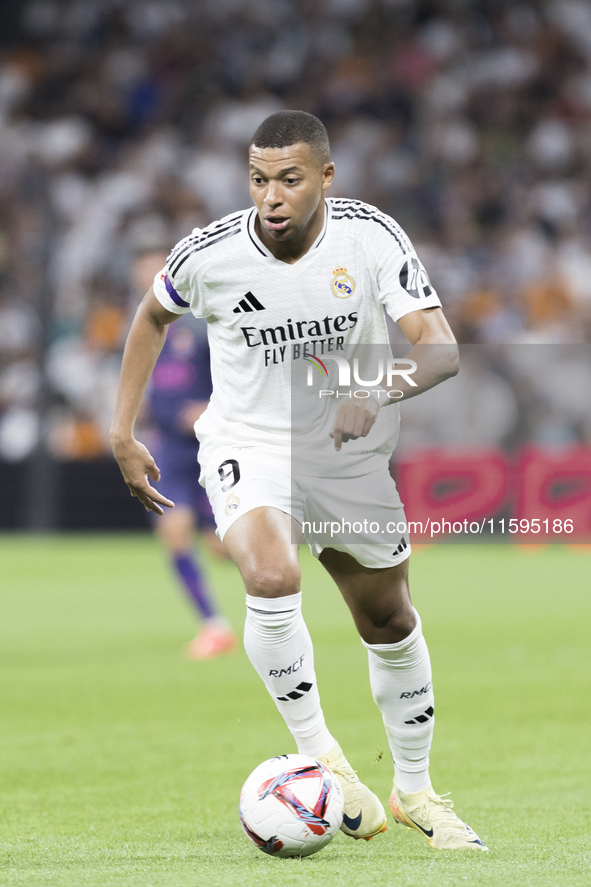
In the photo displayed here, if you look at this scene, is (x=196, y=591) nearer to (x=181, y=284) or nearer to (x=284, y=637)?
(x=181, y=284)

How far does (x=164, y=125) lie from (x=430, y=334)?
49.5 ft

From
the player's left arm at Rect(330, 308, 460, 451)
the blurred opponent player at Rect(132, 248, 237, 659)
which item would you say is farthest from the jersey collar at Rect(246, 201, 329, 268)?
the blurred opponent player at Rect(132, 248, 237, 659)

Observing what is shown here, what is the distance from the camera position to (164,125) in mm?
18000

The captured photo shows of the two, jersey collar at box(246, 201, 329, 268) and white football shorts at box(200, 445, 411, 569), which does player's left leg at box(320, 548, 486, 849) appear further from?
jersey collar at box(246, 201, 329, 268)

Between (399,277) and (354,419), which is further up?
(399,277)

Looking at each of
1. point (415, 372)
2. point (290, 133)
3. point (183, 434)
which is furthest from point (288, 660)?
point (183, 434)

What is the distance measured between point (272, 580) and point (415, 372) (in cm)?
69

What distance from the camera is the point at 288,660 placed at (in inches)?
145

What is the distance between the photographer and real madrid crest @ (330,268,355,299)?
3.88 metres

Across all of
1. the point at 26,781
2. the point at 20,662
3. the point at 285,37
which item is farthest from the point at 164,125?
the point at 26,781

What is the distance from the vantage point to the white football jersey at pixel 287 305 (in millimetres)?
3883

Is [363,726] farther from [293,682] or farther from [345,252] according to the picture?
[345,252]

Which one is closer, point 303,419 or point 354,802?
point 354,802

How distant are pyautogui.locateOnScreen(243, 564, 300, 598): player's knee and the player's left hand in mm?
412
